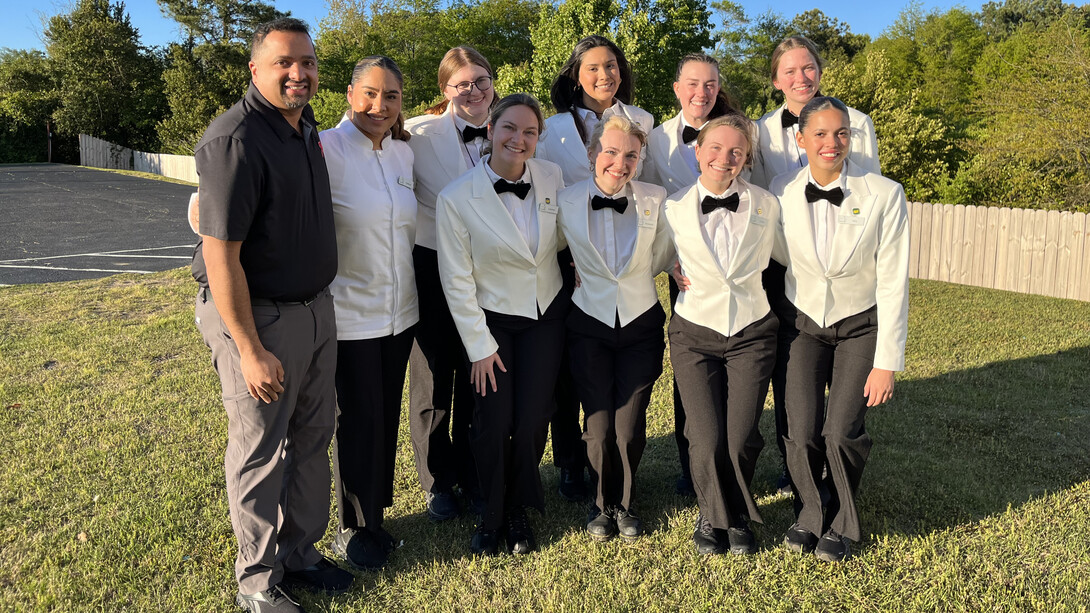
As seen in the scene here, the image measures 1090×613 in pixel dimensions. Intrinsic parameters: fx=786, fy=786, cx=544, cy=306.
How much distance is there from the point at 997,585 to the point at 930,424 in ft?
7.66

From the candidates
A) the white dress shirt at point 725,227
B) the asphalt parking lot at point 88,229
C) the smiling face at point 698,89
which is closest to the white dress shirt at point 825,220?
the white dress shirt at point 725,227

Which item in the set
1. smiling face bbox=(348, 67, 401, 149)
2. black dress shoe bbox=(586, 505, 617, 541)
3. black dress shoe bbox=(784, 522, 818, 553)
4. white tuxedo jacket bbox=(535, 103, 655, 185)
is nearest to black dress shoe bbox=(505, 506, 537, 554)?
black dress shoe bbox=(586, 505, 617, 541)

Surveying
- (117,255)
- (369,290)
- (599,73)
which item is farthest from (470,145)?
(117,255)

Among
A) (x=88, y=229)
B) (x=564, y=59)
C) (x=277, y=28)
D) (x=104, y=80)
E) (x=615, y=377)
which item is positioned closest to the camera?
(x=277, y=28)

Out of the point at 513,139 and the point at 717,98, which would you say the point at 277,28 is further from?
the point at 717,98

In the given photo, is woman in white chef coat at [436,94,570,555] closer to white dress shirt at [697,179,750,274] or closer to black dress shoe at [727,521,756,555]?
white dress shirt at [697,179,750,274]

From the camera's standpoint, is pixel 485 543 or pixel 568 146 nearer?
pixel 485 543

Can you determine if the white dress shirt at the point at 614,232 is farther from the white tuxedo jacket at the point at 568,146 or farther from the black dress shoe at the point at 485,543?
the black dress shoe at the point at 485,543

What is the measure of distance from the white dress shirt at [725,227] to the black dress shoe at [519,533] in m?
1.58

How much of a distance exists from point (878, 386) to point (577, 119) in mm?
2100

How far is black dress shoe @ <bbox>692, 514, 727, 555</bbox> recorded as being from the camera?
3771 millimetres

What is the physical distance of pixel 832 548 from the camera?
370cm

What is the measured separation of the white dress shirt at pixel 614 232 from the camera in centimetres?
385

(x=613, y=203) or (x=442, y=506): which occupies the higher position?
(x=613, y=203)
